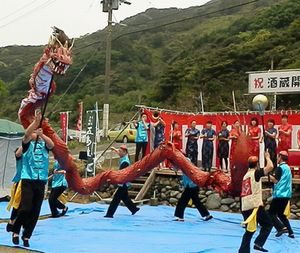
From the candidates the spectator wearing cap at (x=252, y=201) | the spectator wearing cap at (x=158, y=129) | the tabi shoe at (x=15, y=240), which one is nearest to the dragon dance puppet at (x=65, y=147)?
the spectator wearing cap at (x=252, y=201)

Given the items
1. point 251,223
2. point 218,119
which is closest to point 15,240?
point 251,223

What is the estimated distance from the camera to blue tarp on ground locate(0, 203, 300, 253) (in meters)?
8.64

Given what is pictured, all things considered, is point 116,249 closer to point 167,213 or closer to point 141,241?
point 141,241

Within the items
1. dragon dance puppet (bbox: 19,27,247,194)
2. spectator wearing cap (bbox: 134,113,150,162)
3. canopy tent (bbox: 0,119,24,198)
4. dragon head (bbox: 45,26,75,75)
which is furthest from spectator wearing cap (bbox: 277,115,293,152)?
canopy tent (bbox: 0,119,24,198)

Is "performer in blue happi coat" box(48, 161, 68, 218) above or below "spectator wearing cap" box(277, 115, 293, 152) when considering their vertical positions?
below

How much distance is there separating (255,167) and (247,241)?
1039mm

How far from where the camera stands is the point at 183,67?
36.2 m

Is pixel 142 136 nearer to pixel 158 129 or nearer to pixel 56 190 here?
pixel 158 129

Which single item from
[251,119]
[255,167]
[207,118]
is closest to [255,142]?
[251,119]

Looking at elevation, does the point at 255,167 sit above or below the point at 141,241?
above

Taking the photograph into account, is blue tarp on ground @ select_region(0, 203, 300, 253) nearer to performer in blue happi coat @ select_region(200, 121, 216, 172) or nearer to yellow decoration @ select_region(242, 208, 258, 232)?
yellow decoration @ select_region(242, 208, 258, 232)

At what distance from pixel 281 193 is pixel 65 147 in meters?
3.88

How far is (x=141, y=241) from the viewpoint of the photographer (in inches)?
364

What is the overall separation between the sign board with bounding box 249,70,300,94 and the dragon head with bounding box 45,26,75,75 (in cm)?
810
